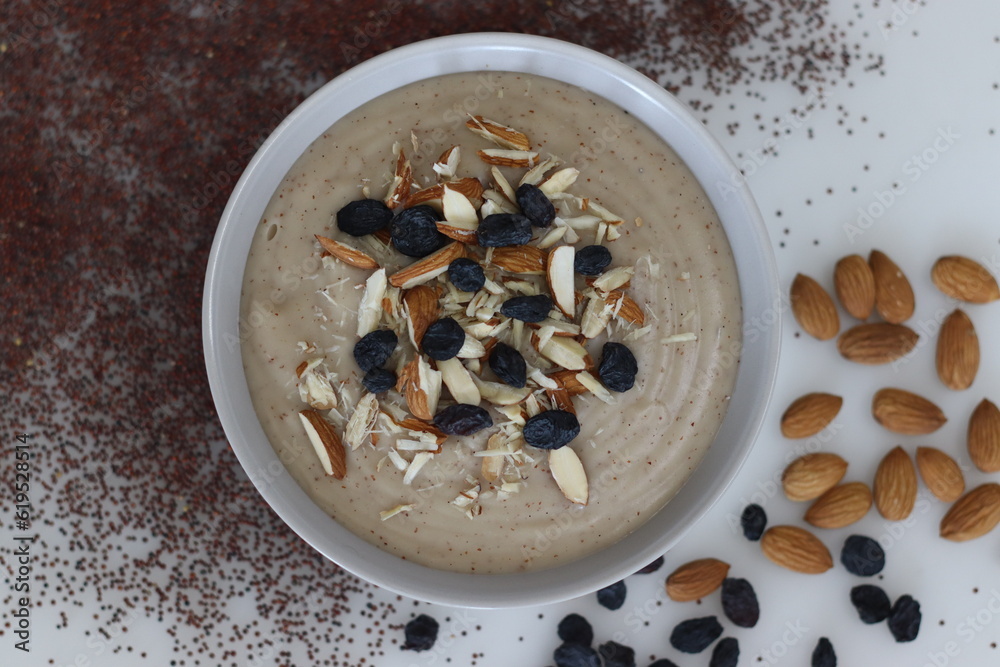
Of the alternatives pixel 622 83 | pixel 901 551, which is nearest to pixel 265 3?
→ pixel 622 83

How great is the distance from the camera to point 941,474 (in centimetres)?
187

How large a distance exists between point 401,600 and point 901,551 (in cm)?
128

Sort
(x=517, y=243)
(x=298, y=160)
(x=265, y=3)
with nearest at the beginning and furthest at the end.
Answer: (x=517, y=243)
(x=298, y=160)
(x=265, y=3)

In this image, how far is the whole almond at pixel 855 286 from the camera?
6.03ft

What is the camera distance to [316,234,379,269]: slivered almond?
4.72 ft

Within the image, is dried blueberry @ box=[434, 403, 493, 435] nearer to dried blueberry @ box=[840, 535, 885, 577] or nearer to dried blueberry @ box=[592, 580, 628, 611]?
dried blueberry @ box=[592, 580, 628, 611]

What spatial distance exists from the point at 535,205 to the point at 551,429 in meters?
0.43

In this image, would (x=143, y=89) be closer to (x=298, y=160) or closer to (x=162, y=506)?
(x=298, y=160)

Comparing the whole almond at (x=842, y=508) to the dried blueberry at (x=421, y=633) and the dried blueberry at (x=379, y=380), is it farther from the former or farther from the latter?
the dried blueberry at (x=379, y=380)

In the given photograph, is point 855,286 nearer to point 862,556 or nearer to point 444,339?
point 862,556

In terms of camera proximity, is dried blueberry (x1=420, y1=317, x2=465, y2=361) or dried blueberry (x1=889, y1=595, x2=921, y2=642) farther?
dried blueberry (x1=889, y1=595, x2=921, y2=642)

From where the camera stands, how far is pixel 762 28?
6.20 feet

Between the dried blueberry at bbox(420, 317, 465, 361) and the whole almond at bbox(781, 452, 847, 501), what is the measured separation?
959mm

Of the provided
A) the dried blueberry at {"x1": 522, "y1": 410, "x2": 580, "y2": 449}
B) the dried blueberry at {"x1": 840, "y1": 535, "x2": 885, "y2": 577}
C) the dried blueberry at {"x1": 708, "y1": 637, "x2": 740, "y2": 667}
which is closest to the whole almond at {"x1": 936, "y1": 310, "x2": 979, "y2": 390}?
the dried blueberry at {"x1": 840, "y1": 535, "x2": 885, "y2": 577}
